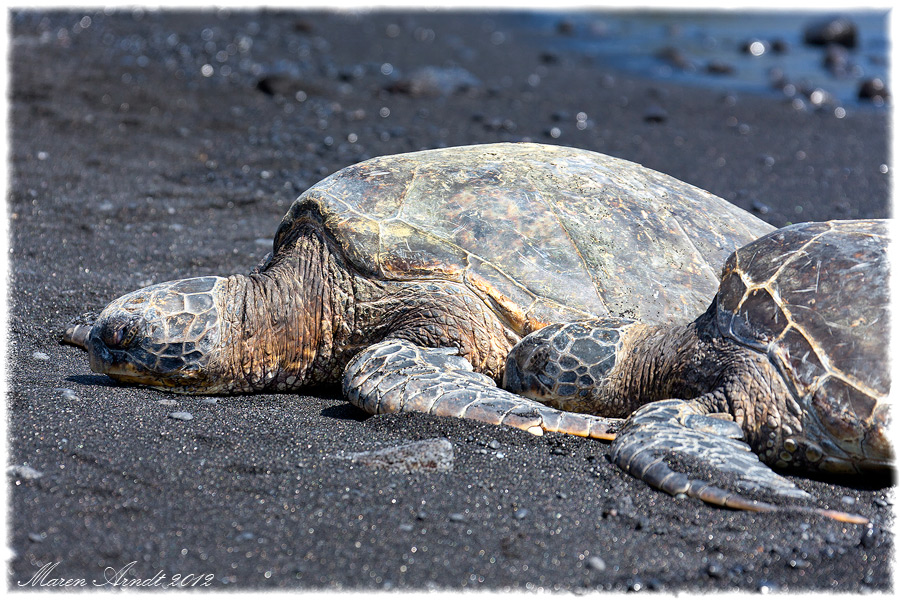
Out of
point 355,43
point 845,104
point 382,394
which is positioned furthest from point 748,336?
point 355,43

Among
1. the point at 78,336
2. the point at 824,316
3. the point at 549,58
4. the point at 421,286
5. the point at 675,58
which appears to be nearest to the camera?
the point at 824,316

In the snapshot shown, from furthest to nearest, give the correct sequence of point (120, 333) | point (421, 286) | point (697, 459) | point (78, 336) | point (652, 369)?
point (78, 336)
point (421, 286)
point (120, 333)
point (652, 369)
point (697, 459)

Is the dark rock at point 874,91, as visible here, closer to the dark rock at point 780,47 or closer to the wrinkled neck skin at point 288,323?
the dark rock at point 780,47

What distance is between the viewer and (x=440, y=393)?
3.23 meters

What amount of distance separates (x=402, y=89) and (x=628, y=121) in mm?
2538

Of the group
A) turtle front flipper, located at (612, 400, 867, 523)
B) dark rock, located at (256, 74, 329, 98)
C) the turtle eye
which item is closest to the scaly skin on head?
the turtle eye

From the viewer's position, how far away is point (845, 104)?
35.5ft

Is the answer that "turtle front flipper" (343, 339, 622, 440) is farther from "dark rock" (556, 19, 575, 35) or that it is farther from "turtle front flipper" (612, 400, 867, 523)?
"dark rock" (556, 19, 575, 35)

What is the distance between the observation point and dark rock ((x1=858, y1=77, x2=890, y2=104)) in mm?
A: 10922

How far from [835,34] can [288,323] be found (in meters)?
13.8

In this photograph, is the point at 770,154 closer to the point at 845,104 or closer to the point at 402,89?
the point at 845,104

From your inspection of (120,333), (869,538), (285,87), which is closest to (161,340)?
(120,333)

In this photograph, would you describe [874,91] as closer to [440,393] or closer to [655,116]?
[655,116]

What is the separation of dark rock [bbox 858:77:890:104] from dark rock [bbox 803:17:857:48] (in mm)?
3923
